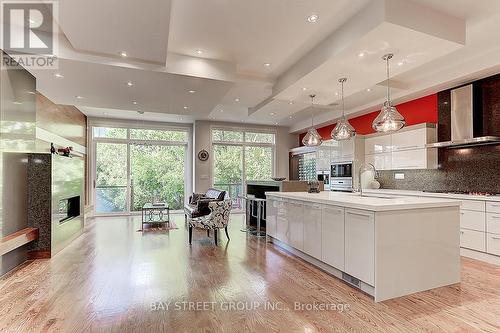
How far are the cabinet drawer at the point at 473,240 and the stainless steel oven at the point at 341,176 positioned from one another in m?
2.58

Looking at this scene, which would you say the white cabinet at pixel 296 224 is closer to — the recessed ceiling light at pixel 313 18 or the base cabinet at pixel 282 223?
the base cabinet at pixel 282 223

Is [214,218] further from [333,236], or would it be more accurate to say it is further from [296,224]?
[333,236]

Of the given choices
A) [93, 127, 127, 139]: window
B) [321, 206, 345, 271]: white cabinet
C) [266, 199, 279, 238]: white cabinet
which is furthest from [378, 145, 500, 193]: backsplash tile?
[93, 127, 127, 139]: window

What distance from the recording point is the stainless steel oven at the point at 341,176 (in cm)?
646

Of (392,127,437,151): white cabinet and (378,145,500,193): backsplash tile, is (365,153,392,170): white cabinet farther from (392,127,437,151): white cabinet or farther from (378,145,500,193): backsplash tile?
(378,145,500,193): backsplash tile

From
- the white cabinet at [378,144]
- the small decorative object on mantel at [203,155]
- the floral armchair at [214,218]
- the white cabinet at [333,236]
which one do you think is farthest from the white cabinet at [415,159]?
the small decorative object on mantel at [203,155]

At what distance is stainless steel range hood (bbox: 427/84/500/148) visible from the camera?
4280mm

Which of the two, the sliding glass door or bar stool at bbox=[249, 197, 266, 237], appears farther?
the sliding glass door

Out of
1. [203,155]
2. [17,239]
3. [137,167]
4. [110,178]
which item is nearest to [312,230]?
[17,239]

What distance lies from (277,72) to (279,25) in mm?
1465

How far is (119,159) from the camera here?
8.19 metres

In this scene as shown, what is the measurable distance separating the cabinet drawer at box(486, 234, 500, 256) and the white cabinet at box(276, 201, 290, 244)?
2839 millimetres

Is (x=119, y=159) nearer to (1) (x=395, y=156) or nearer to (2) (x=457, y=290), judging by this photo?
(1) (x=395, y=156)

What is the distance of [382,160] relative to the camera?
5.82m
